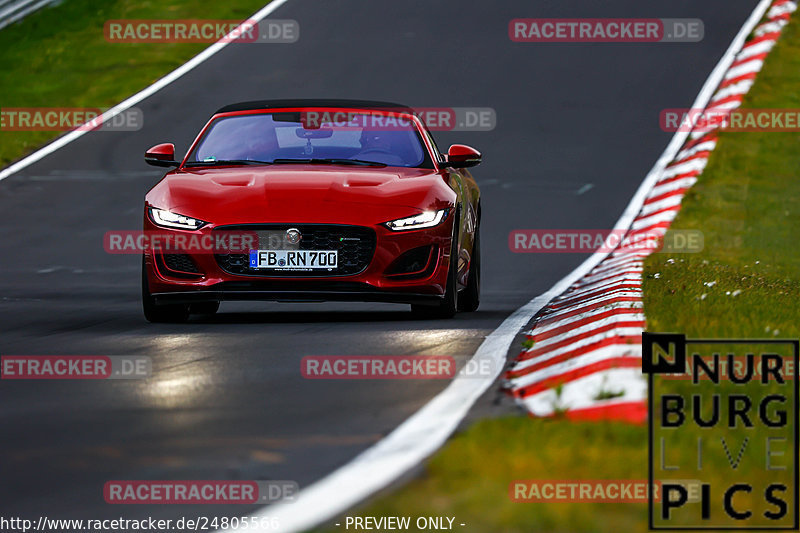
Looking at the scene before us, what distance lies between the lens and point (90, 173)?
66.4 ft

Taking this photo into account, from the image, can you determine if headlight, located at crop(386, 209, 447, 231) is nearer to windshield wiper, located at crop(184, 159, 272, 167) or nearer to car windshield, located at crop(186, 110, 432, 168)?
car windshield, located at crop(186, 110, 432, 168)

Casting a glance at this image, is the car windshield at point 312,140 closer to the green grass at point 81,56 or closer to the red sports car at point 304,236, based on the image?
the red sports car at point 304,236

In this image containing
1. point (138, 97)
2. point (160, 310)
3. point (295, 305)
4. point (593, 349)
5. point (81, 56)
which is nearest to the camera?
point (593, 349)

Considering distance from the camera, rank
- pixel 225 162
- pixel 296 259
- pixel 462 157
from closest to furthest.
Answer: pixel 296 259 → pixel 225 162 → pixel 462 157

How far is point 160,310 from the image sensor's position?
34.0 feet

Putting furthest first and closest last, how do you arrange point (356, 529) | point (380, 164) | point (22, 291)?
point (22, 291)
point (380, 164)
point (356, 529)

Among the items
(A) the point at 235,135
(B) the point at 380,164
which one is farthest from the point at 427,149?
(A) the point at 235,135

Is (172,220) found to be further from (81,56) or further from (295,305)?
(81,56)

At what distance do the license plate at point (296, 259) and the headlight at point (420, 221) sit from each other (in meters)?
0.42

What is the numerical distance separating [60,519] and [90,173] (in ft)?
52.4

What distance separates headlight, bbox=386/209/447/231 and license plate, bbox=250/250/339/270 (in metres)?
0.42

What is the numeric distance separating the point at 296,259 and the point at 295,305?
243cm

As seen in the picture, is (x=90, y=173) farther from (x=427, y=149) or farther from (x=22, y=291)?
(x=427, y=149)

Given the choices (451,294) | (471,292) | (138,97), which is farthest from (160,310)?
(138,97)
